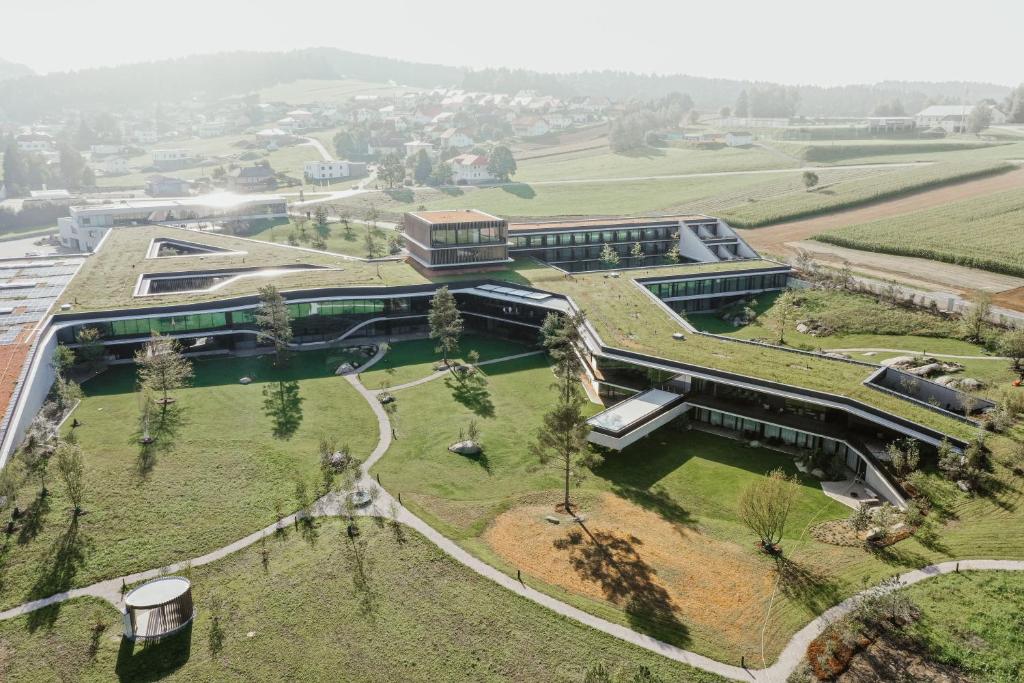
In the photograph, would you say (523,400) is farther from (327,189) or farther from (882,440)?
(327,189)

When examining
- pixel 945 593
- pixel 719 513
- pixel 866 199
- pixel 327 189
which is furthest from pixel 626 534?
pixel 327 189

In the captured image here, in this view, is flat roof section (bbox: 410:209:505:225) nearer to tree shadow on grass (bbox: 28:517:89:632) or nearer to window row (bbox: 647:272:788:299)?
window row (bbox: 647:272:788:299)

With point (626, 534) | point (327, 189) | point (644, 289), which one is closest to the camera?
point (626, 534)

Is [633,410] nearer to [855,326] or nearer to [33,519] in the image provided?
[855,326]

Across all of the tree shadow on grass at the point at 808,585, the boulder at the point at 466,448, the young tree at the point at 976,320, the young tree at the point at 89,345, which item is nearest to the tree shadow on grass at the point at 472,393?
Result: the boulder at the point at 466,448

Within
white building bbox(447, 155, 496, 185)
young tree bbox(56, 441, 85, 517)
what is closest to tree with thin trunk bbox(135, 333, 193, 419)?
young tree bbox(56, 441, 85, 517)

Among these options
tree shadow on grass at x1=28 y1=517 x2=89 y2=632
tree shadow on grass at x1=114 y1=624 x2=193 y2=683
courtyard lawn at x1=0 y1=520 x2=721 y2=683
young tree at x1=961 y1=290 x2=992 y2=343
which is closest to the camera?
courtyard lawn at x1=0 y1=520 x2=721 y2=683
